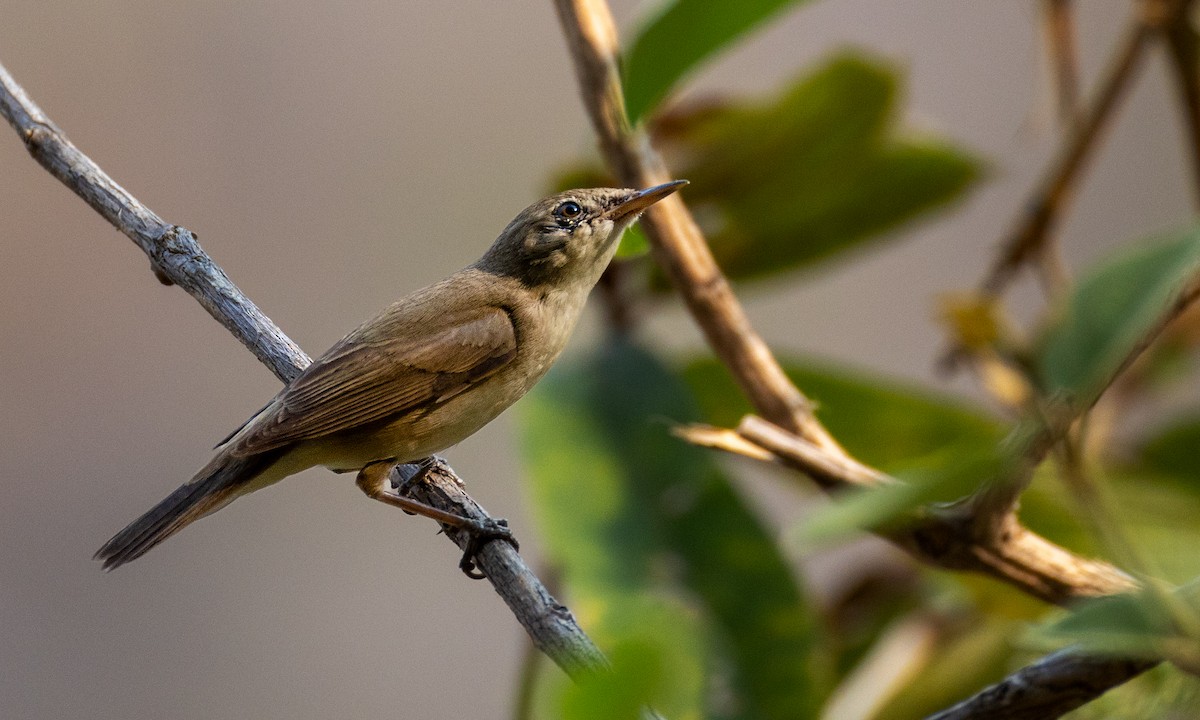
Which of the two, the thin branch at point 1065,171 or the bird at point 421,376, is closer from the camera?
the bird at point 421,376

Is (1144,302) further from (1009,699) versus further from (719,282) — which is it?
(719,282)

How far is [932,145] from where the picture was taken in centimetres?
253

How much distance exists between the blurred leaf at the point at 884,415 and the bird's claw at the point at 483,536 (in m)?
0.61

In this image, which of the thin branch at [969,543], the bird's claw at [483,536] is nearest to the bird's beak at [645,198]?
the thin branch at [969,543]

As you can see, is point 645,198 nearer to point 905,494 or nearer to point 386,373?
point 386,373

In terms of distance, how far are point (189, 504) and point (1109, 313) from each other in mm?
1757

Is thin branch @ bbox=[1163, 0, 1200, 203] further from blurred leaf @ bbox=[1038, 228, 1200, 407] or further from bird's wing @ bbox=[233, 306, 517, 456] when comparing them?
blurred leaf @ bbox=[1038, 228, 1200, 407]

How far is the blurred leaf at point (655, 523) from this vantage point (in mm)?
1792

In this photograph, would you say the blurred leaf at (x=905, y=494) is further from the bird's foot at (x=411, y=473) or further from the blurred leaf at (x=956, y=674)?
the bird's foot at (x=411, y=473)

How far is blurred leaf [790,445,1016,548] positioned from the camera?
0.74m

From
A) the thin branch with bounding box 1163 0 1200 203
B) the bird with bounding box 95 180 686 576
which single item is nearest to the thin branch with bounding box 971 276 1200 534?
the bird with bounding box 95 180 686 576

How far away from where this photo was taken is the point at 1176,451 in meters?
2.21

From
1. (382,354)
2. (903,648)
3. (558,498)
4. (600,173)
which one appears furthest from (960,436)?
(382,354)

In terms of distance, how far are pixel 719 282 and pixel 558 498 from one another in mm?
515
